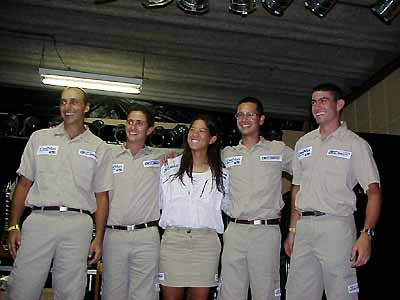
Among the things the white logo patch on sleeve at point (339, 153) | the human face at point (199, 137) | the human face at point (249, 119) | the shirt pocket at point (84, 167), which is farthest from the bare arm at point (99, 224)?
the white logo patch on sleeve at point (339, 153)

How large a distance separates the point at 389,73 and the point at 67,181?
4000mm

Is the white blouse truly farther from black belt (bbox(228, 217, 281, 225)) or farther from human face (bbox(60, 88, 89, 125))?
human face (bbox(60, 88, 89, 125))

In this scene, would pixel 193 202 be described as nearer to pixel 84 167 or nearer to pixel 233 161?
pixel 233 161

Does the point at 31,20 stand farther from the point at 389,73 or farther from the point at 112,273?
the point at 389,73

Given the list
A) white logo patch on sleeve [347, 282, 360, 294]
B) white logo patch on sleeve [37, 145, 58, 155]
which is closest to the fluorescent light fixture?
white logo patch on sleeve [37, 145, 58, 155]

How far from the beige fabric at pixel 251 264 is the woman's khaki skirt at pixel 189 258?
9 centimetres

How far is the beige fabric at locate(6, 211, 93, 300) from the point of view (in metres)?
2.84

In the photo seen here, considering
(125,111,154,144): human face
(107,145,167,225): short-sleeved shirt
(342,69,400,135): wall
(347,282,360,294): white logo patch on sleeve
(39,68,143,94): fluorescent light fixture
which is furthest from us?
(39,68,143,94): fluorescent light fixture

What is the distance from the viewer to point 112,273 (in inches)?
125

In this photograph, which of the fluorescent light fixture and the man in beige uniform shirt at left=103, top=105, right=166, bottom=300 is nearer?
the man in beige uniform shirt at left=103, top=105, right=166, bottom=300

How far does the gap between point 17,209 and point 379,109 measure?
14.1ft

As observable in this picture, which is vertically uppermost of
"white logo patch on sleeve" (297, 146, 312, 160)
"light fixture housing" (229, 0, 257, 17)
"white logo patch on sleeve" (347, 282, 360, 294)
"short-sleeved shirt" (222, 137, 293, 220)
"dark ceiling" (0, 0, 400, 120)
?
"dark ceiling" (0, 0, 400, 120)

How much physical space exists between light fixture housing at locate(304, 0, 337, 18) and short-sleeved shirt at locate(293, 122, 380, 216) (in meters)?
1.30

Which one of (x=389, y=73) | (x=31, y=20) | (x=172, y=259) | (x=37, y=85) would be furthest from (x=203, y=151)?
(x=37, y=85)
